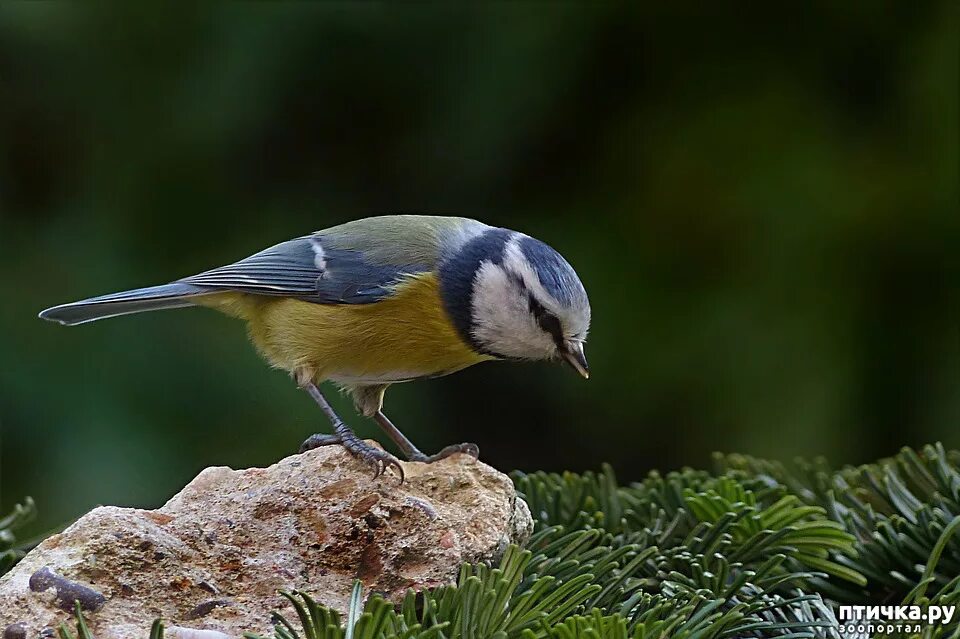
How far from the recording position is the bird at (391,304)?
4.41ft

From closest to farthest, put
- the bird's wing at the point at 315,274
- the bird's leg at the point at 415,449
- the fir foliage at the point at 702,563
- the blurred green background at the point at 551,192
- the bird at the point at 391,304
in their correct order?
the fir foliage at the point at 702,563, the bird's leg at the point at 415,449, the bird at the point at 391,304, the bird's wing at the point at 315,274, the blurred green background at the point at 551,192

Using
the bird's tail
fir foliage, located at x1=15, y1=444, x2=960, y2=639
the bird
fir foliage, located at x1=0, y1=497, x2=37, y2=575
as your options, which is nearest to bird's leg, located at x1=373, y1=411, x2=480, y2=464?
the bird

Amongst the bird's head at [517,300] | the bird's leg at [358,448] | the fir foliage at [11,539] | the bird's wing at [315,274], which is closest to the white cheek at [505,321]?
the bird's head at [517,300]

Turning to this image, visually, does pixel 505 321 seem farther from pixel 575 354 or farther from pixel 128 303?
pixel 128 303

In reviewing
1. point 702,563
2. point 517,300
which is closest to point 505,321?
point 517,300

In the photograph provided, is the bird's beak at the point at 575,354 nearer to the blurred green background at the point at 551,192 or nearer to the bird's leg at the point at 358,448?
the bird's leg at the point at 358,448

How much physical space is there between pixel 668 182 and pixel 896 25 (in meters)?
0.56

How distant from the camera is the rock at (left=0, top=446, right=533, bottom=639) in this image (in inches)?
34.4

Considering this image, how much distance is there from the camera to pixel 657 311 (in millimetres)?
2371

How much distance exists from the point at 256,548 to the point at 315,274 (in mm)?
609

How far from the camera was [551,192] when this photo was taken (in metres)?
2.47

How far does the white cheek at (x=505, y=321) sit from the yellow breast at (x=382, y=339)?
1.5 inches

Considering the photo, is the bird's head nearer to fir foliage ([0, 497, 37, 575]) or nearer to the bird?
the bird

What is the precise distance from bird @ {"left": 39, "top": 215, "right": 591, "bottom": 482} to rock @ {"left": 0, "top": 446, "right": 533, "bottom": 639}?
9.2 inches
